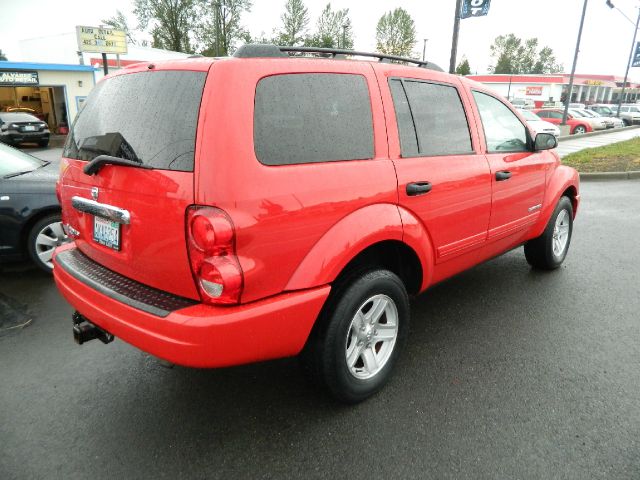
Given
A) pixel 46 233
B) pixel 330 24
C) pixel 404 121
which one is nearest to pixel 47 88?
pixel 46 233

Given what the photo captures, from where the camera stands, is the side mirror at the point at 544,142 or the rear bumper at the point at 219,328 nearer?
the rear bumper at the point at 219,328

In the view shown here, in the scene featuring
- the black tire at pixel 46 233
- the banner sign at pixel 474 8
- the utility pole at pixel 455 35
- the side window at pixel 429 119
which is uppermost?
the banner sign at pixel 474 8

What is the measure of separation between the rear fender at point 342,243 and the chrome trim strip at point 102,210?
853 millimetres

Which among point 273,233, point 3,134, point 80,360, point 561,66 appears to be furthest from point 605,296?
point 561,66

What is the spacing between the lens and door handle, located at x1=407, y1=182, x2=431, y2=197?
2.63 metres

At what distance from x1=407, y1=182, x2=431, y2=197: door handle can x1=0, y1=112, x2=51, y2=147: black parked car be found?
68.0ft

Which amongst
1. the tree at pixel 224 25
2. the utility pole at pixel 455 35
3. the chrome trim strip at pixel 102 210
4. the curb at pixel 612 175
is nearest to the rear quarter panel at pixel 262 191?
the chrome trim strip at pixel 102 210

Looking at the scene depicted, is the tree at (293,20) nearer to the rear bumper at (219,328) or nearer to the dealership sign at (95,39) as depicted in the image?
the dealership sign at (95,39)

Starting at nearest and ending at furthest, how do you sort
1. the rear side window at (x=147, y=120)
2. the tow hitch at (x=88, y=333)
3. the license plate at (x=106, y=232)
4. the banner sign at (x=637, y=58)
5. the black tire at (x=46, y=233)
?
the rear side window at (x=147, y=120), the license plate at (x=106, y=232), the tow hitch at (x=88, y=333), the black tire at (x=46, y=233), the banner sign at (x=637, y=58)

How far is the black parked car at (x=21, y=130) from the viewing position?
61.4 ft

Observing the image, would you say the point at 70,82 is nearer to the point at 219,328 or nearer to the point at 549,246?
the point at 549,246

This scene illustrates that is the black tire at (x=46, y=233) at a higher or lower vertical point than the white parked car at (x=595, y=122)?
higher

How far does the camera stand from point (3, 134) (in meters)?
18.7

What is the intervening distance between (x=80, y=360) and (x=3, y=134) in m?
19.8
